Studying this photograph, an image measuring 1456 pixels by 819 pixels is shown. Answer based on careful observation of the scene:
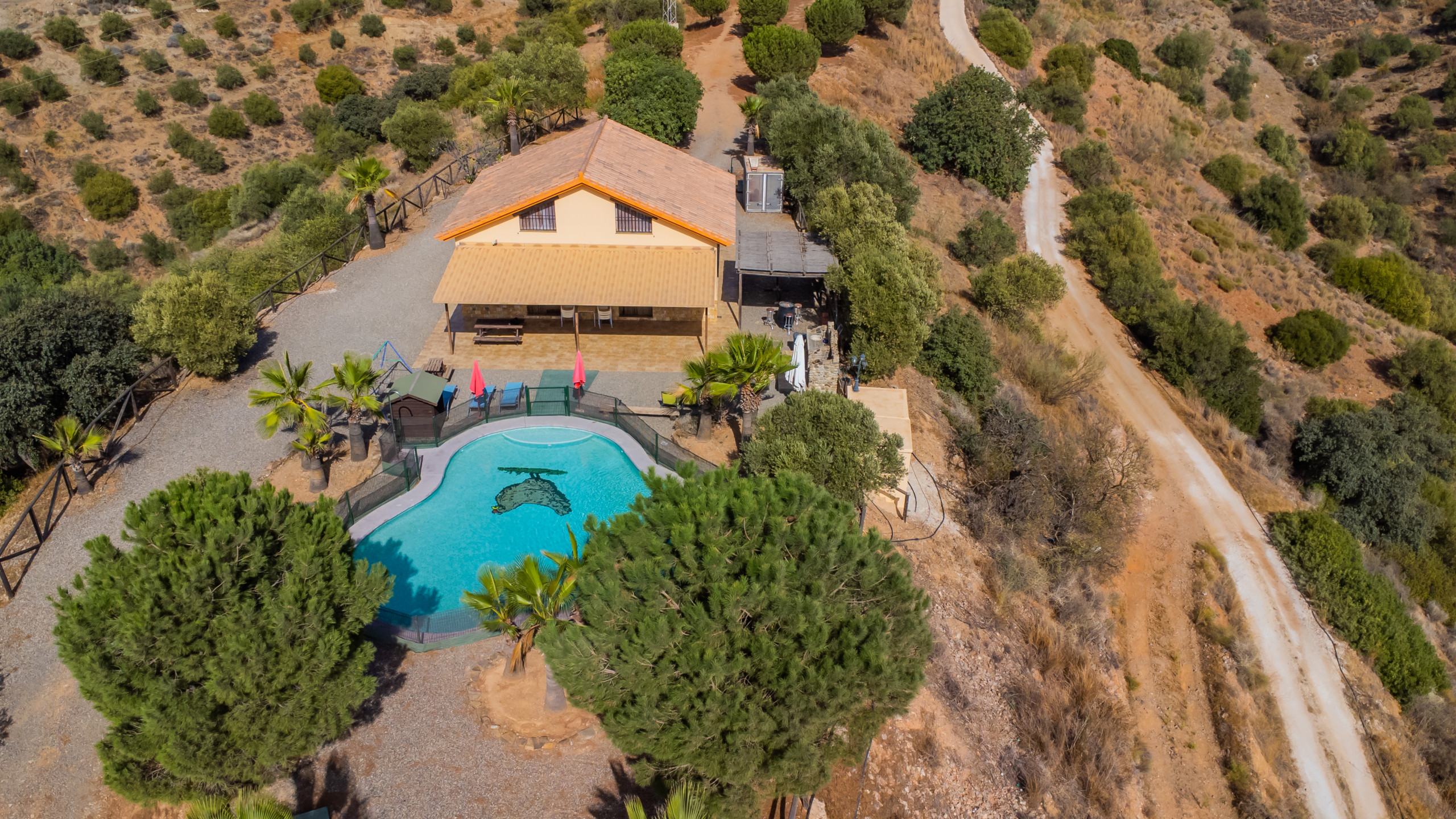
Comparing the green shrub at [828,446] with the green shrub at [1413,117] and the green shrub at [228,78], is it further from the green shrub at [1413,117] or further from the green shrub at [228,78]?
the green shrub at [1413,117]

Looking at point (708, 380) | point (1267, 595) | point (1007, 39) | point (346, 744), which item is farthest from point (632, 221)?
point (1007, 39)

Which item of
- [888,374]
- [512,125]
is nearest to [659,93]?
[512,125]

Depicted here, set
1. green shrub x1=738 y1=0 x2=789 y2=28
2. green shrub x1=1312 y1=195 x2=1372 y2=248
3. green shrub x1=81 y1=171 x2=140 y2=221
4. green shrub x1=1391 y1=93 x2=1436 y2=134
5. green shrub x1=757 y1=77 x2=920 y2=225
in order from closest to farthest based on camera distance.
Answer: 1. green shrub x1=757 y1=77 x2=920 y2=225
2. green shrub x1=1312 y1=195 x2=1372 y2=248
3. green shrub x1=81 y1=171 x2=140 y2=221
4. green shrub x1=738 y1=0 x2=789 y2=28
5. green shrub x1=1391 y1=93 x2=1436 y2=134

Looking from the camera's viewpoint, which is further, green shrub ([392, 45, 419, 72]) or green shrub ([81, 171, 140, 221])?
green shrub ([392, 45, 419, 72])

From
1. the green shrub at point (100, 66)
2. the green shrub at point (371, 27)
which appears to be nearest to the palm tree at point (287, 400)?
the green shrub at point (100, 66)

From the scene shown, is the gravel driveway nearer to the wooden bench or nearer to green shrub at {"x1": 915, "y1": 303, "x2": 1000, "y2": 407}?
the wooden bench

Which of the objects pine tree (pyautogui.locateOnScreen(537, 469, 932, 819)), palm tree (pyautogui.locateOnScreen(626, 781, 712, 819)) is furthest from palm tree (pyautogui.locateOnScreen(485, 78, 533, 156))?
palm tree (pyautogui.locateOnScreen(626, 781, 712, 819))

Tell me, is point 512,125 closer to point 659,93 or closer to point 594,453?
point 659,93
